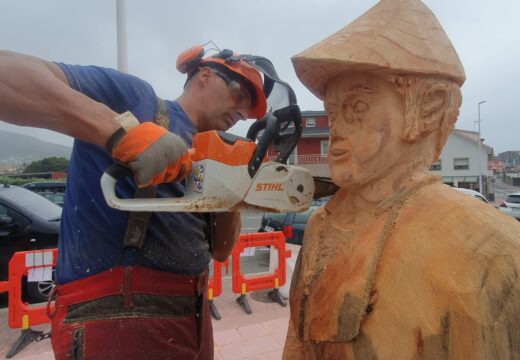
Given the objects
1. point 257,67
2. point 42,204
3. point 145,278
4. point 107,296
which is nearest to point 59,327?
point 107,296

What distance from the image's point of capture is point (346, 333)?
828 millimetres

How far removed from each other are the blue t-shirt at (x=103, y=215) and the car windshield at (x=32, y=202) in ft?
12.0

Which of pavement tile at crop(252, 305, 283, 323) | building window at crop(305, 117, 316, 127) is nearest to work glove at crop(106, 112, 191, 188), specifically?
pavement tile at crop(252, 305, 283, 323)

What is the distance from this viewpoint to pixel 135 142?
3.61 feet

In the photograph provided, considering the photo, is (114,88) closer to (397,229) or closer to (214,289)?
(397,229)

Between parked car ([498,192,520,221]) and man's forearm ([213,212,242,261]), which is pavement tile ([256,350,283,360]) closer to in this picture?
man's forearm ([213,212,242,261])

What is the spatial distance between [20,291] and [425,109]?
3.64m

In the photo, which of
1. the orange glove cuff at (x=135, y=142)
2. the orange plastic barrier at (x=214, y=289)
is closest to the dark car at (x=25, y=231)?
the orange plastic barrier at (x=214, y=289)

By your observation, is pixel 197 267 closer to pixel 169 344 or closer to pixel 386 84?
pixel 169 344

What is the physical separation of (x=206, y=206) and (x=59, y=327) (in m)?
0.82

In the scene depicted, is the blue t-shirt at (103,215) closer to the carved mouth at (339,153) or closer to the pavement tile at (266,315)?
the carved mouth at (339,153)

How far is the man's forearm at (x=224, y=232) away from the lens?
6.06 feet

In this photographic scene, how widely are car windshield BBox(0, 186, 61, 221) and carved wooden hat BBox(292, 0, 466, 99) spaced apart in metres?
4.69

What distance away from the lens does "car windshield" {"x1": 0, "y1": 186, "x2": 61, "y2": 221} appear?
461cm
